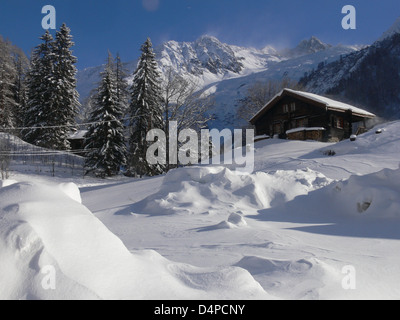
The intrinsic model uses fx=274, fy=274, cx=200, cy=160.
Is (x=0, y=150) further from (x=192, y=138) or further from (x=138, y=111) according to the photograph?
(x=192, y=138)

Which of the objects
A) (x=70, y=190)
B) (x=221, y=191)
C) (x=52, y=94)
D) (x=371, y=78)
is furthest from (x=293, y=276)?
(x=371, y=78)

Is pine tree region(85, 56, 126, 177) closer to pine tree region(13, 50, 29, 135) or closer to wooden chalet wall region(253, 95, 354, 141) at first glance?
pine tree region(13, 50, 29, 135)

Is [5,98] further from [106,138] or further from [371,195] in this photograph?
[371,195]

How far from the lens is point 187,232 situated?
507cm

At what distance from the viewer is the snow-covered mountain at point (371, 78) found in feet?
241

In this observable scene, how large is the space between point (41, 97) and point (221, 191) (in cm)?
2775

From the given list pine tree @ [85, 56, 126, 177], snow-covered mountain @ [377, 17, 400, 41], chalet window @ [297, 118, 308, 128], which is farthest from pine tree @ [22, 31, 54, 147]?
snow-covered mountain @ [377, 17, 400, 41]

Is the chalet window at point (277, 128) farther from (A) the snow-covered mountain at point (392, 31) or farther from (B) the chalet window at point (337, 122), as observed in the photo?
(A) the snow-covered mountain at point (392, 31)

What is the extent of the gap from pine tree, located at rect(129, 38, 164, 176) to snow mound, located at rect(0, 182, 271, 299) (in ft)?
74.0

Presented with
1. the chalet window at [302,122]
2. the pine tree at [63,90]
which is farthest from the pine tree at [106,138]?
the chalet window at [302,122]

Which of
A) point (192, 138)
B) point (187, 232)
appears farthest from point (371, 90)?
point (187, 232)

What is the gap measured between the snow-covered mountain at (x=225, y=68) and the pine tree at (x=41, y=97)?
2972 centimetres

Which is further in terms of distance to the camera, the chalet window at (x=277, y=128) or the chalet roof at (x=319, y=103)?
the chalet window at (x=277, y=128)

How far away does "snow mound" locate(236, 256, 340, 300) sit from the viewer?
247 cm
